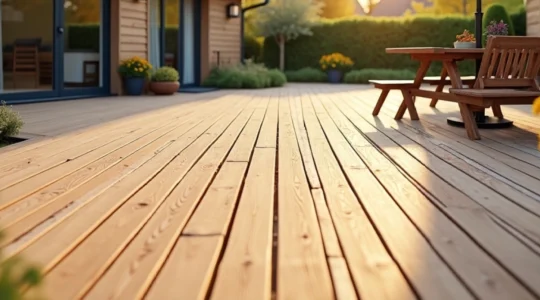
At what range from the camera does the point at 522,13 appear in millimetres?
15117

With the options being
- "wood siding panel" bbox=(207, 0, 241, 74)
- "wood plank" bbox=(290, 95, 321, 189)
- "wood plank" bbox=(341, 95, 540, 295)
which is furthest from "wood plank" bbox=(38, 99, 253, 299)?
"wood siding panel" bbox=(207, 0, 241, 74)

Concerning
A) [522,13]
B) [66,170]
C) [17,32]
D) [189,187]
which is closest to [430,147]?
[189,187]

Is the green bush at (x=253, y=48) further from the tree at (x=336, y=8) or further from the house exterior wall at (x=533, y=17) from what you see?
the tree at (x=336, y=8)

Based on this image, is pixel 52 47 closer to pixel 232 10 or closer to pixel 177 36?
pixel 177 36

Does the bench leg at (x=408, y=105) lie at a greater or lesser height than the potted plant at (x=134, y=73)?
lesser

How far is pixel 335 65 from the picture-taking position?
16.9m

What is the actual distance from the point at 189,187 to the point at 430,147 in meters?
1.96

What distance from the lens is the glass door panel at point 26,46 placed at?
25.2 ft

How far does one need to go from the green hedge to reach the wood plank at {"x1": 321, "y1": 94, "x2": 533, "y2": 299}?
13537 mm

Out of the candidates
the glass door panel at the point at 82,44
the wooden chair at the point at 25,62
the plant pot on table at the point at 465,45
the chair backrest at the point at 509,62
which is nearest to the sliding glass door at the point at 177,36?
the glass door panel at the point at 82,44

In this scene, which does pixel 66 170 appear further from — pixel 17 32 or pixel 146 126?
pixel 17 32

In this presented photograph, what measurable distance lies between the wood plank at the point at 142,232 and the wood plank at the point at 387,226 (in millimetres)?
534

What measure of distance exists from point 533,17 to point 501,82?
8.32 m

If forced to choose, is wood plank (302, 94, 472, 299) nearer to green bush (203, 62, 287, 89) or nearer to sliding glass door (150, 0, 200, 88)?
sliding glass door (150, 0, 200, 88)
